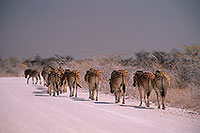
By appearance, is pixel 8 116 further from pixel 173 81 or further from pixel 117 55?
pixel 117 55

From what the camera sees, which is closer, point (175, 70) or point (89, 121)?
point (89, 121)

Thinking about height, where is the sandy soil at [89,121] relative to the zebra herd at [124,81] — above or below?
below

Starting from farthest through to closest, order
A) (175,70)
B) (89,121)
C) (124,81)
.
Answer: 1. (175,70)
2. (124,81)
3. (89,121)

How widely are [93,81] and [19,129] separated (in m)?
5.47

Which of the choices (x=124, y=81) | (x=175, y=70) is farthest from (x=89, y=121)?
(x=175, y=70)

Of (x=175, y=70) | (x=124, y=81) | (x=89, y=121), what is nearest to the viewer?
(x=89, y=121)

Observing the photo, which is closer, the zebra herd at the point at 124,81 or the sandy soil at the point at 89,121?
the sandy soil at the point at 89,121

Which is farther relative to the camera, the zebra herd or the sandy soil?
the zebra herd

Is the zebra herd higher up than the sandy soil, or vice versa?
the zebra herd

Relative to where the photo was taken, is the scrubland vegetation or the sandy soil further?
the scrubland vegetation

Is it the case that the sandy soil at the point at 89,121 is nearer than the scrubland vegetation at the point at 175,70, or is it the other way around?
the sandy soil at the point at 89,121

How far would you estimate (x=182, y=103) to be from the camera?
32.8ft

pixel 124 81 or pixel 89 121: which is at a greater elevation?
pixel 124 81

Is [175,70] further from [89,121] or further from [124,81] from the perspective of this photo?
[89,121]
